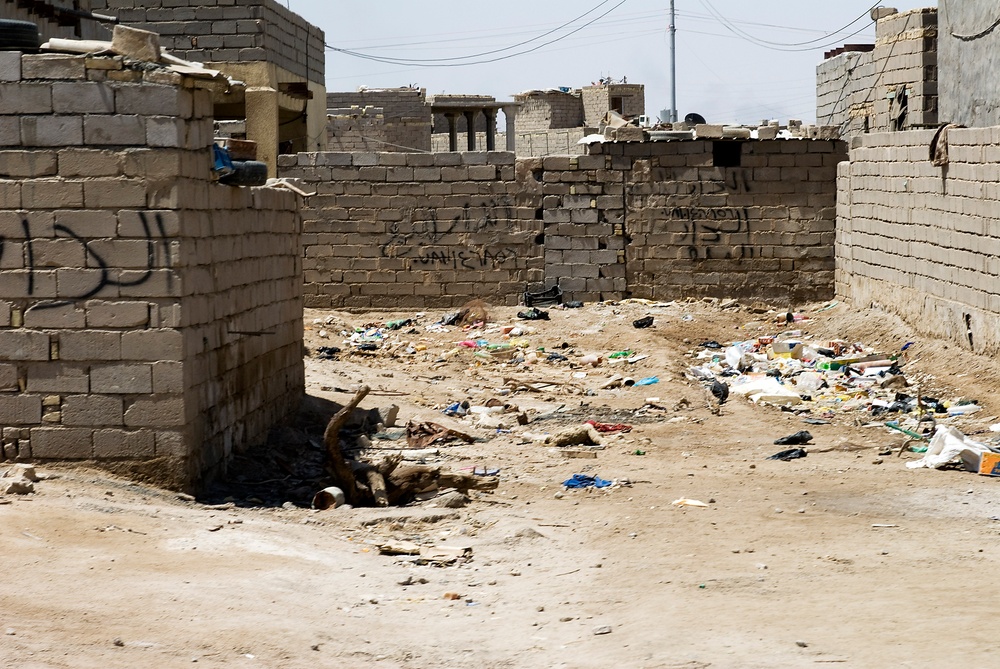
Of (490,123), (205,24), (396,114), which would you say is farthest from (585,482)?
(396,114)

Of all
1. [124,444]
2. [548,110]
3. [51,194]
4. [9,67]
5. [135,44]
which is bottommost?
[124,444]

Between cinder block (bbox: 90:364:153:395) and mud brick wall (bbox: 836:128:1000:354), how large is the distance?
7.55 m

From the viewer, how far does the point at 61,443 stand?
749 cm

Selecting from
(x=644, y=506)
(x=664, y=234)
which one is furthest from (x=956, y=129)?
(x=644, y=506)

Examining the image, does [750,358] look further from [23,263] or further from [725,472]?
[23,263]

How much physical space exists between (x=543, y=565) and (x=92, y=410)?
2.86 m

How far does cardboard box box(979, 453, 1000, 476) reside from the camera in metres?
8.32

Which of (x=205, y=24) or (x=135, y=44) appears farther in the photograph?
(x=205, y=24)

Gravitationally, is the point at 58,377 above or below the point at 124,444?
above

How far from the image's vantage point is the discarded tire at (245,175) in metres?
8.34

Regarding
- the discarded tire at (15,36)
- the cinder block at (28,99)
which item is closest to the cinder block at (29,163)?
the cinder block at (28,99)

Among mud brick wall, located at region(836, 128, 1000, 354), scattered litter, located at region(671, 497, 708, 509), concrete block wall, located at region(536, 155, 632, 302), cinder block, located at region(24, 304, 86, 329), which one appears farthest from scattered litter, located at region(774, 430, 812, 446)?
concrete block wall, located at region(536, 155, 632, 302)

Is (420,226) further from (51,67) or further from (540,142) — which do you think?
(540,142)

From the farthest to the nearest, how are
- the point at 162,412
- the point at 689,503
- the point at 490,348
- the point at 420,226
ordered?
the point at 420,226 < the point at 490,348 < the point at 689,503 < the point at 162,412
